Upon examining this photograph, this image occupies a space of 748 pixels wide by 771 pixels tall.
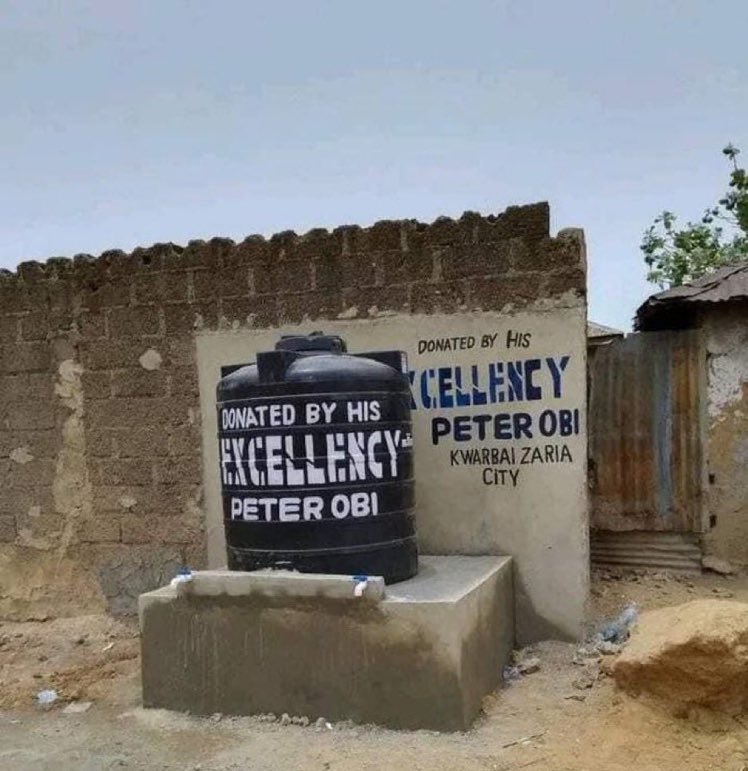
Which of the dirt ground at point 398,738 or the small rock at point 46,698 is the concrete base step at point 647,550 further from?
the small rock at point 46,698

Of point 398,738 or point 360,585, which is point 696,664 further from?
point 360,585

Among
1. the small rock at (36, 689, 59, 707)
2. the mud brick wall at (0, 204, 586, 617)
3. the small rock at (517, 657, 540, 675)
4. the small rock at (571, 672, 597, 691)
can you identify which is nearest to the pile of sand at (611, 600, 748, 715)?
the small rock at (571, 672, 597, 691)

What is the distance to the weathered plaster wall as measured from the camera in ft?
19.1

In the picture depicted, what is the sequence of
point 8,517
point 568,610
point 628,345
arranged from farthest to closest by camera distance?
point 628,345 < point 8,517 < point 568,610

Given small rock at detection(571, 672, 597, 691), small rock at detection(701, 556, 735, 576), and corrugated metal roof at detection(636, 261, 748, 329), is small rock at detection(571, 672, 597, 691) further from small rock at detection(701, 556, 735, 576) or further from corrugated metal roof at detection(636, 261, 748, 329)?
corrugated metal roof at detection(636, 261, 748, 329)

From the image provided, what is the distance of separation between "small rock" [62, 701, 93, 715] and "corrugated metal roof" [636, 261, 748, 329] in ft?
14.7

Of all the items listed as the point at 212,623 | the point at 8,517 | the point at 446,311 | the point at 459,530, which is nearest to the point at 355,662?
the point at 212,623

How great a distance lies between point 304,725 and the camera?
372 centimetres

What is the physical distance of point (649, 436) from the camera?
19.7ft

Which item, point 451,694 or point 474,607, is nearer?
point 451,694

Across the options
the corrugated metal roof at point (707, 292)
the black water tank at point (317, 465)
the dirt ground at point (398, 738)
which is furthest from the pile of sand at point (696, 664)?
the corrugated metal roof at point (707, 292)

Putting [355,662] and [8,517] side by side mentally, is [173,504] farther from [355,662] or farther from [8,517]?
[355,662]

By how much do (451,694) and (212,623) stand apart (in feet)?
3.85

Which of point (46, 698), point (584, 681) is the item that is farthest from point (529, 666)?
point (46, 698)
